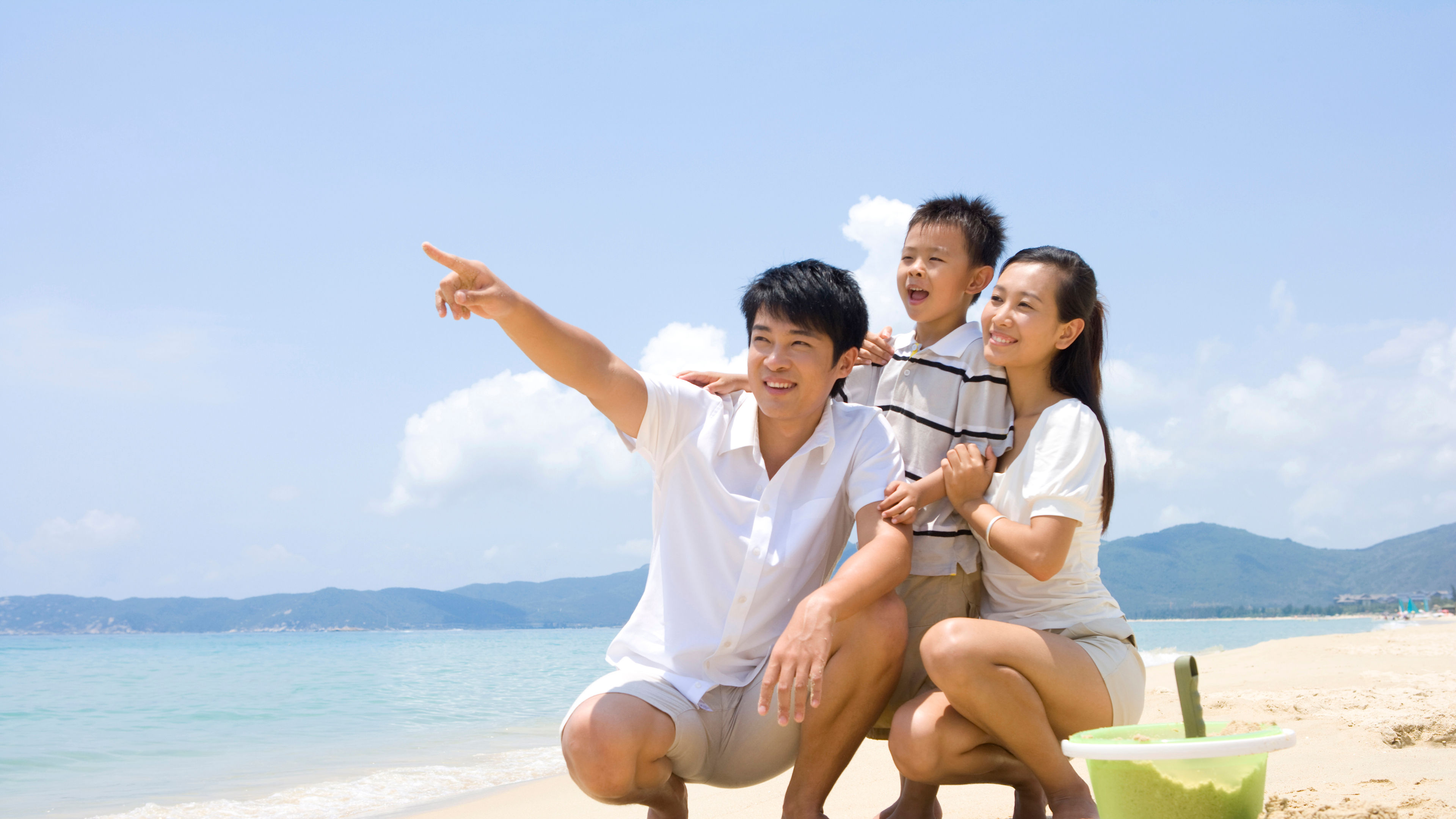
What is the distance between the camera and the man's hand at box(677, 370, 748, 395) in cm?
308

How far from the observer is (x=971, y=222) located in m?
3.40

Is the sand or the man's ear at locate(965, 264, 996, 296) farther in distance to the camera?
the man's ear at locate(965, 264, 996, 296)

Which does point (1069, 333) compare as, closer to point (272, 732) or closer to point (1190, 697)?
point (1190, 697)

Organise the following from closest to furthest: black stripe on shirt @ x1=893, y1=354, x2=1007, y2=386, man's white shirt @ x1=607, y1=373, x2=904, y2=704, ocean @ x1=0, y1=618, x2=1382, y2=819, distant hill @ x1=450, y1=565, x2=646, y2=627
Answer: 1. man's white shirt @ x1=607, y1=373, x2=904, y2=704
2. black stripe on shirt @ x1=893, y1=354, x2=1007, y2=386
3. ocean @ x1=0, y1=618, x2=1382, y2=819
4. distant hill @ x1=450, y1=565, x2=646, y2=627

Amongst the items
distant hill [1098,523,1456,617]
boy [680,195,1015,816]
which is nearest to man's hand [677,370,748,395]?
boy [680,195,1015,816]

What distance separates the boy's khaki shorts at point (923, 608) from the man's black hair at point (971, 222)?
3.51ft

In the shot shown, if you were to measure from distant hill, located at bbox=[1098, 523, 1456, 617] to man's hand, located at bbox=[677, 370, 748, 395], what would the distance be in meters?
→ 139

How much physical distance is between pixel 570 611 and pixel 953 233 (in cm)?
13179

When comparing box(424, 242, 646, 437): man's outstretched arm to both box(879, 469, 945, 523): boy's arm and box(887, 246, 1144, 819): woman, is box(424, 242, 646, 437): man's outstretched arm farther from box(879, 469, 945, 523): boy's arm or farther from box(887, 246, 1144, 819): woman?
box(887, 246, 1144, 819): woman

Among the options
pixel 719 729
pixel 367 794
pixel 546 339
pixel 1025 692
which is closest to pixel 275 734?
pixel 367 794

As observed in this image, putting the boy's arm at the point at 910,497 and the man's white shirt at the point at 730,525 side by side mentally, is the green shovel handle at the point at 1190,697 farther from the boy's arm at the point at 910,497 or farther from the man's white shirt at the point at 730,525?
the man's white shirt at the point at 730,525

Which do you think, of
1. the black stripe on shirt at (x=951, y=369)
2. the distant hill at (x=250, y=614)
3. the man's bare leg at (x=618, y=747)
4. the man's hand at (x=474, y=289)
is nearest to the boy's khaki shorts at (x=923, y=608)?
the black stripe on shirt at (x=951, y=369)

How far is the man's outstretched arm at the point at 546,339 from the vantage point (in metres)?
2.51

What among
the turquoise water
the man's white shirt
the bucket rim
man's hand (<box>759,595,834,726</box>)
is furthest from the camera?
the turquoise water
